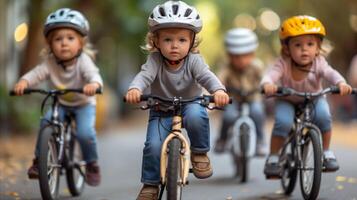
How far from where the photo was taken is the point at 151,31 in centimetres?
703

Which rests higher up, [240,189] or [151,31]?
[151,31]

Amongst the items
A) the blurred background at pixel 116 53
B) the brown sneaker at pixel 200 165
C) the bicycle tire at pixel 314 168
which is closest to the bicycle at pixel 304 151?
the bicycle tire at pixel 314 168

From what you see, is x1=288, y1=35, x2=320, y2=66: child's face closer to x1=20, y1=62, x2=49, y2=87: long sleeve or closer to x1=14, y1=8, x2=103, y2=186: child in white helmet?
x1=14, y1=8, x2=103, y2=186: child in white helmet

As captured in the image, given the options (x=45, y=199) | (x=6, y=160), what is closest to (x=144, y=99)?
(x=45, y=199)

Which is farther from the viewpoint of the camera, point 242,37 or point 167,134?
point 242,37

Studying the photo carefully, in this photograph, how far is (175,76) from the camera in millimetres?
6969

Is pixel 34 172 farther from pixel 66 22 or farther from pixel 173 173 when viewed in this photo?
pixel 173 173

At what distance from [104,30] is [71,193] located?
19713 millimetres

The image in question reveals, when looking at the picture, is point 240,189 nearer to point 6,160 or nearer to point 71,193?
point 71,193

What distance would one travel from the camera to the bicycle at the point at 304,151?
7.57 metres

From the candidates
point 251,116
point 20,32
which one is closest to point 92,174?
point 251,116

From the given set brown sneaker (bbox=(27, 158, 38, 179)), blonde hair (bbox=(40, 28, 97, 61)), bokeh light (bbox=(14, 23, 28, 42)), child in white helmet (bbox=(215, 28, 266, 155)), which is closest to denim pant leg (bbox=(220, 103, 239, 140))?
child in white helmet (bbox=(215, 28, 266, 155))

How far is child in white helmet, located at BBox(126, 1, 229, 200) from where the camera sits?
6691 mm

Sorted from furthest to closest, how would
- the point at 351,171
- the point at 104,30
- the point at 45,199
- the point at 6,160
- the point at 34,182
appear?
the point at 104,30, the point at 6,160, the point at 351,171, the point at 34,182, the point at 45,199
